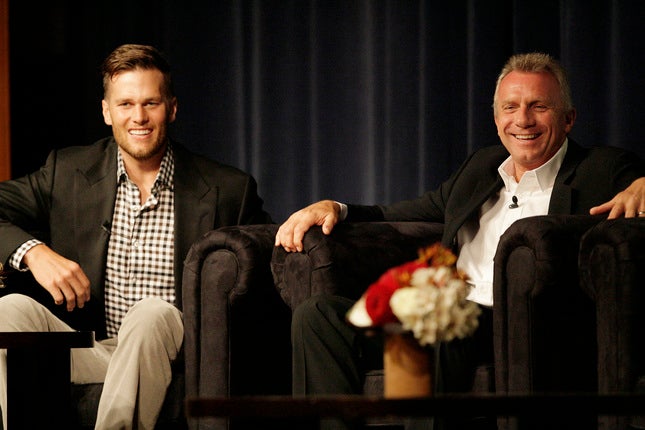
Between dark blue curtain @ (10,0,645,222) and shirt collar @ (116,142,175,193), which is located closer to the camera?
shirt collar @ (116,142,175,193)

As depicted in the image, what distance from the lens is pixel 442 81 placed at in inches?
156

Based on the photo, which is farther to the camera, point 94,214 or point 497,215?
point 94,214

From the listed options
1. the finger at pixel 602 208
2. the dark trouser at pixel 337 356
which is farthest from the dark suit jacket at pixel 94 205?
the finger at pixel 602 208

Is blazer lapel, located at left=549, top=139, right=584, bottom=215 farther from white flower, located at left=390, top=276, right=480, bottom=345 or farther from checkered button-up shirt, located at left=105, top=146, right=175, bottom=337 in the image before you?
checkered button-up shirt, located at left=105, top=146, right=175, bottom=337

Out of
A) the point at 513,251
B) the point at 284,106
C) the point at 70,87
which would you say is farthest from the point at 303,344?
the point at 70,87

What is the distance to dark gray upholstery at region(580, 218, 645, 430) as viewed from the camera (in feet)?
7.46

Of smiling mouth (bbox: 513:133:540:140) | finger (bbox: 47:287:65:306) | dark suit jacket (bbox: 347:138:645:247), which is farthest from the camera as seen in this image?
smiling mouth (bbox: 513:133:540:140)

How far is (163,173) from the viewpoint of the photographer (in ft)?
10.6

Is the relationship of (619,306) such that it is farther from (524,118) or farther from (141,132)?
(141,132)

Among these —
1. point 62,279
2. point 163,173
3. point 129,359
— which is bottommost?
point 129,359

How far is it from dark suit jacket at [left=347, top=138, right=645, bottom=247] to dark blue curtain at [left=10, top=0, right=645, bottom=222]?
71 centimetres

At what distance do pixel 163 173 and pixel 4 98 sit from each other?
115cm

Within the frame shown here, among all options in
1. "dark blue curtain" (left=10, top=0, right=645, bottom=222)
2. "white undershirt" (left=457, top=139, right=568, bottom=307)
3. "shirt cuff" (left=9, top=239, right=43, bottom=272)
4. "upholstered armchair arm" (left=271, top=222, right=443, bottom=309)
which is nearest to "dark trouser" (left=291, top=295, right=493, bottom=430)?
"upholstered armchair arm" (left=271, top=222, right=443, bottom=309)

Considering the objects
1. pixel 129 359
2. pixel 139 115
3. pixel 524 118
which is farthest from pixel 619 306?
pixel 139 115
